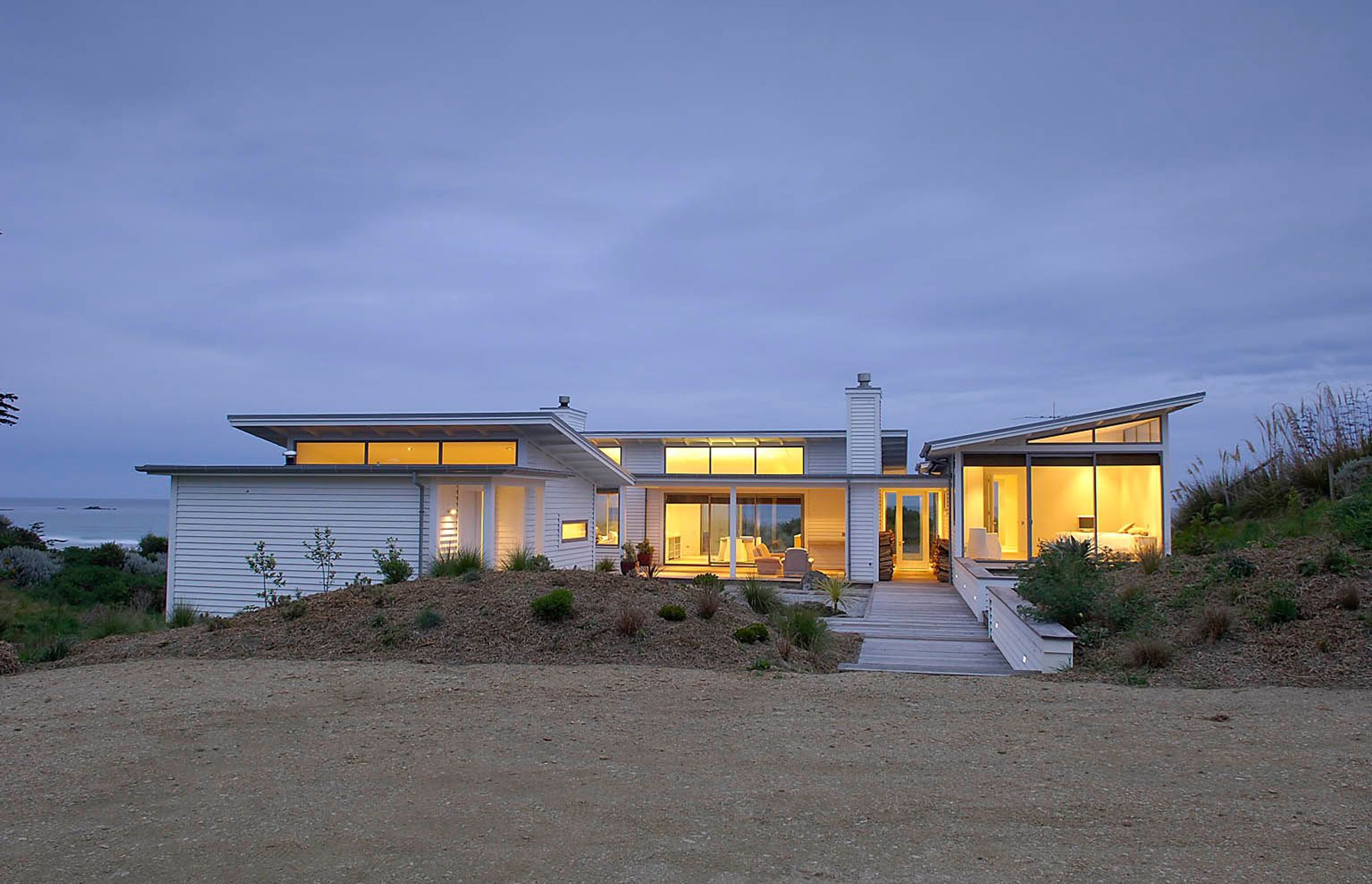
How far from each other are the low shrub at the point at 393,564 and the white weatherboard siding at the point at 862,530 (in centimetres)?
1030

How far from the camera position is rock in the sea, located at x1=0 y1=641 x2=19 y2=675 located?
29.0 feet

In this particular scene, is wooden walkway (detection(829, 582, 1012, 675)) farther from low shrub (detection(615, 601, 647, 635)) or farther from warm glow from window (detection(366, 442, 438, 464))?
warm glow from window (detection(366, 442, 438, 464))

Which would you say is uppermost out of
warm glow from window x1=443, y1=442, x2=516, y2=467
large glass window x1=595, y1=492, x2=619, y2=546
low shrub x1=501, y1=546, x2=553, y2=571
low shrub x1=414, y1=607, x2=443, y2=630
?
warm glow from window x1=443, y1=442, x2=516, y2=467

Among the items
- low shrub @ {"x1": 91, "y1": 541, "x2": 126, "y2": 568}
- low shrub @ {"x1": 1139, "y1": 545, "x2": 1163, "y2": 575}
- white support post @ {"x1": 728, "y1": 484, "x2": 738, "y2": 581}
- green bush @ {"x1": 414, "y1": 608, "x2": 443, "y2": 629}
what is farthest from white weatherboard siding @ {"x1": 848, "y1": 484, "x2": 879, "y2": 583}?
low shrub @ {"x1": 91, "y1": 541, "x2": 126, "y2": 568}

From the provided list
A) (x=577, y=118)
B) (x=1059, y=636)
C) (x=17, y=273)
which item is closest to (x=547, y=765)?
(x=1059, y=636)

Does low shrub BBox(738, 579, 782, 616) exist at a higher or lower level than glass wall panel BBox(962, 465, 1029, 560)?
lower

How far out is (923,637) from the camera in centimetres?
1221

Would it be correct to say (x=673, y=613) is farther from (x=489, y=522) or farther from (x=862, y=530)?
(x=862, y=530)

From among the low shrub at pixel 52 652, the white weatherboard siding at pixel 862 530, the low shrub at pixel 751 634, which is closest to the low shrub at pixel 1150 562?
the low shrub at pixel 751 634

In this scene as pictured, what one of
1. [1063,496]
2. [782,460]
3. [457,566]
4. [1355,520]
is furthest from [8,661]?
[782,460]

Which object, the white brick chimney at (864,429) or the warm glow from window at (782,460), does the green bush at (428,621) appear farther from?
the warm glow from window at (782,460)

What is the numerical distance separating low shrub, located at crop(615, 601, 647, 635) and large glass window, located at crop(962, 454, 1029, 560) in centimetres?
1165

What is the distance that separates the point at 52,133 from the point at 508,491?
9893 mm

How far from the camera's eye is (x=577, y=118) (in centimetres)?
1750
